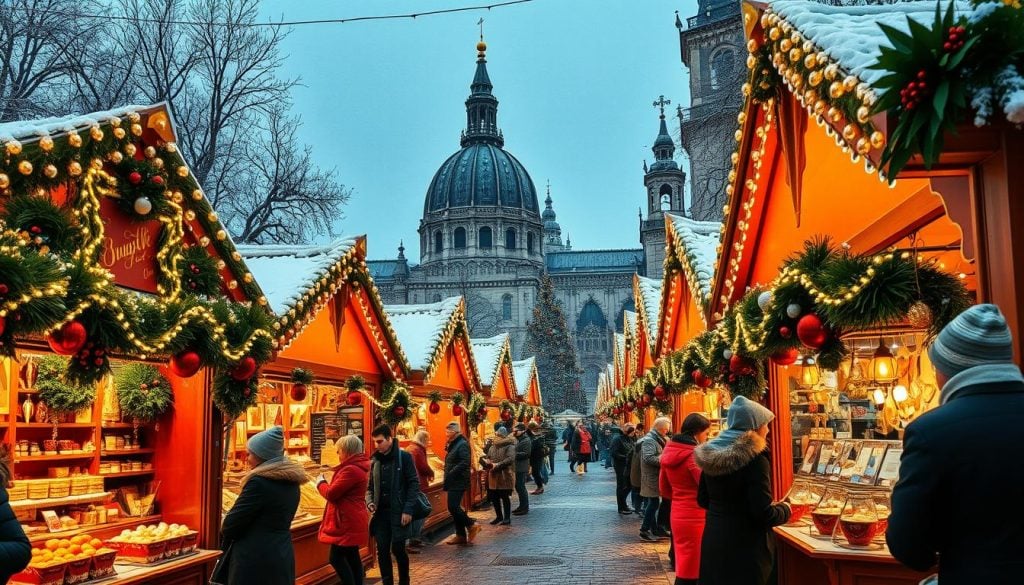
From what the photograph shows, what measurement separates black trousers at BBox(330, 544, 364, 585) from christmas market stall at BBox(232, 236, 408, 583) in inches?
39.4

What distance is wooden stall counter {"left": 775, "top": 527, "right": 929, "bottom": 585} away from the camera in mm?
5949

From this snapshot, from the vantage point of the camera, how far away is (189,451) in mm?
7957

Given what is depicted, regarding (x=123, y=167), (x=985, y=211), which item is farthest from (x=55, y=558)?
(x=985, y=211)

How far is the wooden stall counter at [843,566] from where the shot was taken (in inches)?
234

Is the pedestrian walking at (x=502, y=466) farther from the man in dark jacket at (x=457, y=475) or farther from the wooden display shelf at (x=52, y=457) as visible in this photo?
the wooden display shelf at (x=52, y=457)

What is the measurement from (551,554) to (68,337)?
8104mm

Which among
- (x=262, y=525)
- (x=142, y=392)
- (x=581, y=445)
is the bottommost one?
(x=581, y=445)

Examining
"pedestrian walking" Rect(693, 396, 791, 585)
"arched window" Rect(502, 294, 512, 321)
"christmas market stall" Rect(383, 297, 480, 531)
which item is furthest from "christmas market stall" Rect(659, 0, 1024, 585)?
"arched window" Rect(502, 294, 512, 321)

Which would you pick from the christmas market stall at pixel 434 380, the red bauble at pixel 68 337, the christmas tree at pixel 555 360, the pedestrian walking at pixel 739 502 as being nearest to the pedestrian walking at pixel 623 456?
the christmas market stall at pixel 434 380

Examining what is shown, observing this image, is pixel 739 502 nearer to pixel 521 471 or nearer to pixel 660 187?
pixel 521 471

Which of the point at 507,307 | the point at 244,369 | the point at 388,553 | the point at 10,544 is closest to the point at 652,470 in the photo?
the point at 388,553

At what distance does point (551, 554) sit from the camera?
1222 cm

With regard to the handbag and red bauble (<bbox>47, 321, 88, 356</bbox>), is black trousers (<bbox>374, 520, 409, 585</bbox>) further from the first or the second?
red bauble (<bbox>47, 321, 88, 356</bbox>)

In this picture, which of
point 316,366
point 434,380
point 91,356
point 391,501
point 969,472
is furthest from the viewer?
point 434,380
